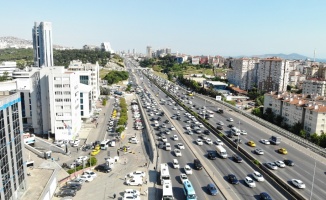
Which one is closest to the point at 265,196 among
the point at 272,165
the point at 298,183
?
the point at 298,183

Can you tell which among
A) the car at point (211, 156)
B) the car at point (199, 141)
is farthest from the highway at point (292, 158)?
the car at point (199, 141)

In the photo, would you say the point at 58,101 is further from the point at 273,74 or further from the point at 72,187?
the point at 273,74

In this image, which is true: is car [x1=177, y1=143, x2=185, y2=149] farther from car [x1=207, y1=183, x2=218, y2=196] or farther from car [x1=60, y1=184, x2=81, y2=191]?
car [x1=60, y1=184, x2=81, y2=191]

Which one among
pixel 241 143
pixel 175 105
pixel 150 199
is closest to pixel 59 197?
pixel 150 199

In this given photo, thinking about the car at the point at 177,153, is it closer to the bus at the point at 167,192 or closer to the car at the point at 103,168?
the car at the point at 103,168

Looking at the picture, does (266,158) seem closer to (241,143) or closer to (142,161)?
(241,143)
